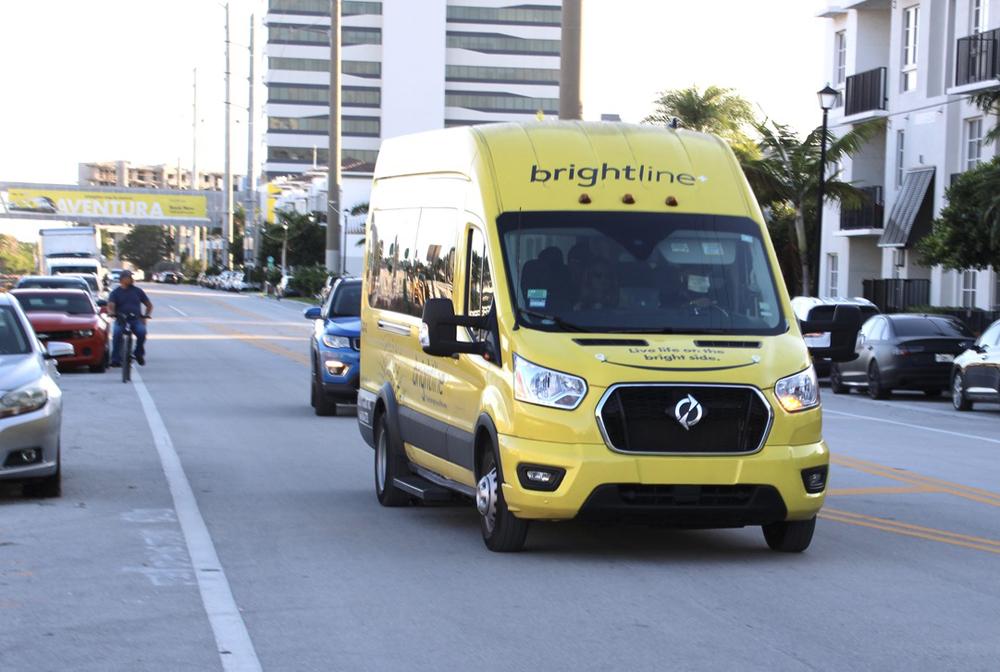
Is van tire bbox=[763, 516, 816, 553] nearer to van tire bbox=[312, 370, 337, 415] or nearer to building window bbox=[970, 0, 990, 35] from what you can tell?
van tire bbox=[312, 370, 337, 415]

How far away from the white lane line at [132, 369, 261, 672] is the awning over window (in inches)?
1148

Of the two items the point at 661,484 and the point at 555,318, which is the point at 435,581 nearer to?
the point at 661,484

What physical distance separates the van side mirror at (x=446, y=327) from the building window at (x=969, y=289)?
30.1 m

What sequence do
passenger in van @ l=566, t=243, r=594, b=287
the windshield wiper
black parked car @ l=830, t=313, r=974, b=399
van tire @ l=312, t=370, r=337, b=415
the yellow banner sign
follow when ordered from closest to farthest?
the windshield wiper
passenger in van @ l=566, t=243, r=594, b=287
van tire @ l=312, t=370, r=337, b=415
black parked car @ l=830, t=313, r=974, b=399
the yellow banner sign

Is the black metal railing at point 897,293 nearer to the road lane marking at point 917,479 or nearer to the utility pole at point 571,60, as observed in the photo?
the utility pole at point 571,60

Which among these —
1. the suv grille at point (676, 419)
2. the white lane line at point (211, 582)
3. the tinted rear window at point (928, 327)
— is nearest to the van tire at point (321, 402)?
the white lane line at point (211, 582)

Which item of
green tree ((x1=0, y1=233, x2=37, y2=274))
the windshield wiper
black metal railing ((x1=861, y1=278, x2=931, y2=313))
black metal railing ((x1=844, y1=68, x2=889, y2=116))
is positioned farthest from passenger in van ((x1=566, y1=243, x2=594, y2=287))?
green tree ((x1=0, y1=233, x2=37, y2=274))

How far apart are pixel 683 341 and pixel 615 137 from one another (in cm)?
177

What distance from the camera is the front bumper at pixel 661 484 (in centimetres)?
843

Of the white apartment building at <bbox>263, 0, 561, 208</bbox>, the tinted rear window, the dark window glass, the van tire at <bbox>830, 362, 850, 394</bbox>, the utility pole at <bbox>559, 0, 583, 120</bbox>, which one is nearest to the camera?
the dark window glass

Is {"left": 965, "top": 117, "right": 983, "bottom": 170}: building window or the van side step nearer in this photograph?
the van side step

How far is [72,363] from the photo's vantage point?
86.1 feet

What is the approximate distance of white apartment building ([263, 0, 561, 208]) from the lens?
503ft

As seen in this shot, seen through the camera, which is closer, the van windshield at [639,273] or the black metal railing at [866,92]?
the van windshield at [639,273]
